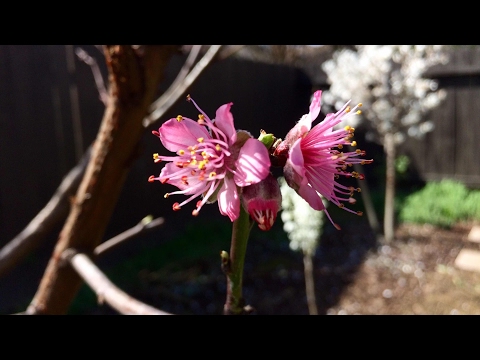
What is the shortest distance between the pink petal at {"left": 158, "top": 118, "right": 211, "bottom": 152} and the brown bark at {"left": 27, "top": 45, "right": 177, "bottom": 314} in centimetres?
58

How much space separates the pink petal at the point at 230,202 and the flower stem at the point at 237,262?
25mm

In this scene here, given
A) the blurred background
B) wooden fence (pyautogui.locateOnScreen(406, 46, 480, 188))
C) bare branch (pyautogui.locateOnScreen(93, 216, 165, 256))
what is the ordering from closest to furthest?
1. bare branch (pyautogui.locateOnScreen(93, 216, 165, 256))
2. the blurred background
3. wooden fence (pyautogui.locateOnScreen(406, 46, 480, 188))

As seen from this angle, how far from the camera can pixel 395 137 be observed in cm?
514

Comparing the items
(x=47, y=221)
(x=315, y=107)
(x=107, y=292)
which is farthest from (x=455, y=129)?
(x=315, y=107)

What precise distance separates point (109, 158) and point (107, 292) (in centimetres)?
37

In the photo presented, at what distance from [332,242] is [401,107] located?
1.70 m

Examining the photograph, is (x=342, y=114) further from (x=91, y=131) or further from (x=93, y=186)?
(x=91, y=131)

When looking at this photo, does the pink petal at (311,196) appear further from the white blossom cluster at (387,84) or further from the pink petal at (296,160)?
the white blossom cluster at (387,84)

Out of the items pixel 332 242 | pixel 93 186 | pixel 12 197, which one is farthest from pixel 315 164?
pixel 332 242

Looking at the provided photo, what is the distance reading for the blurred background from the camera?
353 centimetres

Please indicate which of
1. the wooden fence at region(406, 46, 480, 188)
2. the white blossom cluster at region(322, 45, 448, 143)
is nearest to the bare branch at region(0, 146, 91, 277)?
the white blossom cluster at region(322, 45, 448, 143)

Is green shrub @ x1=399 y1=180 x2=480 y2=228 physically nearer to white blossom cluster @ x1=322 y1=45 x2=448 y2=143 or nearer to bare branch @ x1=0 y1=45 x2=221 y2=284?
white blossom cluster @ x1=322 y1=45 x2=448 y2=143

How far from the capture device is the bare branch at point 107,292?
32.6 inches

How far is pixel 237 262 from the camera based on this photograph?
53 cm
